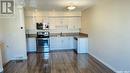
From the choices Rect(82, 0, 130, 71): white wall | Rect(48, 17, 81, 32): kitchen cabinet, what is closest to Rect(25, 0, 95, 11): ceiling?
Rect(82, 0, 130, 71): white wall

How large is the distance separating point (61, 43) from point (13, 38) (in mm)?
3048

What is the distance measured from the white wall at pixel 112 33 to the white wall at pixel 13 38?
3.23m

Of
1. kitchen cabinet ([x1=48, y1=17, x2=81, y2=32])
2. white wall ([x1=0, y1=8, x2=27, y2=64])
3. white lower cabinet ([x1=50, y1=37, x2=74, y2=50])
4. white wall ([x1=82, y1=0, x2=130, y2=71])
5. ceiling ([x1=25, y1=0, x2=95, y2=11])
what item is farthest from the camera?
kitchen cabinet ([x1=48, y1=17, x2=81, y2=32])

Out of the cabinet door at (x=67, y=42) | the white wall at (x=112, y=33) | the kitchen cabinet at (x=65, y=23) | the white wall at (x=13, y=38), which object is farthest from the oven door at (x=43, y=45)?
the white wall at (x=112, y=33)

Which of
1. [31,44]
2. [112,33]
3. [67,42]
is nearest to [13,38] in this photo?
[31,44]

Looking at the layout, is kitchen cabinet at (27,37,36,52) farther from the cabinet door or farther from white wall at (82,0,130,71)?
white wall at (82,0,130,71)

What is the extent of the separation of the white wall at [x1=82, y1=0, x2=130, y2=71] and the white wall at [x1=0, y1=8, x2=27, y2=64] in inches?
127

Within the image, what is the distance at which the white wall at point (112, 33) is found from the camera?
13.4 ft

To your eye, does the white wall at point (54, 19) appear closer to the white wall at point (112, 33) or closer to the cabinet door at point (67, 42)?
the cabinet door at point (67, 42)

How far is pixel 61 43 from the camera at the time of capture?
28.7ft

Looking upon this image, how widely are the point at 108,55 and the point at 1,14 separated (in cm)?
441

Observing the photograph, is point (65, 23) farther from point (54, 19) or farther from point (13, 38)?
point (13, 38)

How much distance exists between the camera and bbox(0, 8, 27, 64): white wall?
248 inches

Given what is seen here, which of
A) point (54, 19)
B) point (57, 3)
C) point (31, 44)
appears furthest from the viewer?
point (54, 19)
